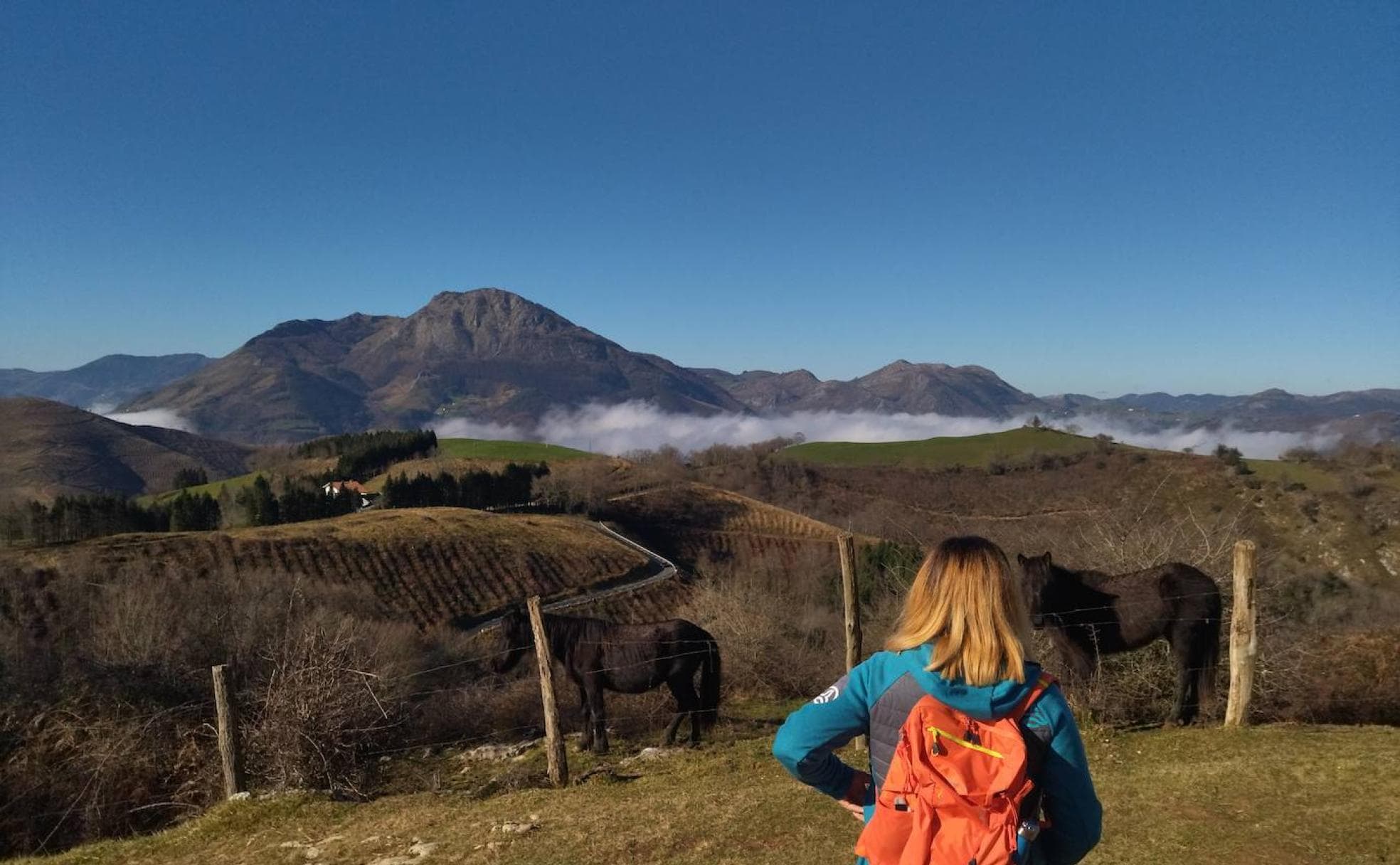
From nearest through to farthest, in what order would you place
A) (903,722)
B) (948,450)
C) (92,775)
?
(903,722) → (92,775) → (948,450)

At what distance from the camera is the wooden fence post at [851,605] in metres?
9.45

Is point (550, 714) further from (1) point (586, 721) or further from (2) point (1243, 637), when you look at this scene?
(2) point (1243, 637)

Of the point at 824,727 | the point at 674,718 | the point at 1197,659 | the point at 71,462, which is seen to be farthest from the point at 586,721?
the point at 71,462

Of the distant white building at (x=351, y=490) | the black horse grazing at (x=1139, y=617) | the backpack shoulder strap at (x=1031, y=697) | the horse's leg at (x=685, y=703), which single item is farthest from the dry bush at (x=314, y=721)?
the distant white building at (x=351, y=490)

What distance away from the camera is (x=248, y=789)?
30.9ft

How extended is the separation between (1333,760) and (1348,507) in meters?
64.0

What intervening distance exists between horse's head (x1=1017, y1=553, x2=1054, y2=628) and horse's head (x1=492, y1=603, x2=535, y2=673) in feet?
23.8

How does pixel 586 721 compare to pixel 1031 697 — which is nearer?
pixel 1031 697

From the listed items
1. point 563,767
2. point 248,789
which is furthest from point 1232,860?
point 248,789

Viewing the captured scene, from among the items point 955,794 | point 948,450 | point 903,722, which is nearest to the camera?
point 955,794

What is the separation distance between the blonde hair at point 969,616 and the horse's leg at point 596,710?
9.46 meters

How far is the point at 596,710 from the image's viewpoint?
11148mm

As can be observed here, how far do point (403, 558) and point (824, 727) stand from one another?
6046 centimetres

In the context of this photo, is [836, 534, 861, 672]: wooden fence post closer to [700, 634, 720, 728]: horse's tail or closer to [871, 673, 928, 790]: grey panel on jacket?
[700, 634, 720, 728]: horse's tail
